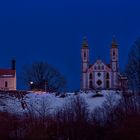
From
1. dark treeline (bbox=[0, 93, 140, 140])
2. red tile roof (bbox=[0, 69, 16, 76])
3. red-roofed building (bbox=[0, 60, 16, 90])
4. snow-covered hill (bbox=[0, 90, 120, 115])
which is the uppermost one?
red tile roof (bbox=[0, 69, 16, 76])

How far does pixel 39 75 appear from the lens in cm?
11119

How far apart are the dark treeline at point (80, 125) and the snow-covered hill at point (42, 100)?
10.8 m

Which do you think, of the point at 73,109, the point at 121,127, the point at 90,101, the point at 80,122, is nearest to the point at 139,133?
the point at 121,127

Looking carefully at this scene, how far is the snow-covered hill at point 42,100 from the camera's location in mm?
79625

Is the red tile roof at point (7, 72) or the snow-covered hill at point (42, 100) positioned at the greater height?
the red tile roof at point (7, 72)

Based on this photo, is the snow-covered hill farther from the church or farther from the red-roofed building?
the church

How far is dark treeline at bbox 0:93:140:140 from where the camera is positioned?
57000 mm

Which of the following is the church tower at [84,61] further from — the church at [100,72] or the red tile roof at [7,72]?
the red tile roof at [7,72]

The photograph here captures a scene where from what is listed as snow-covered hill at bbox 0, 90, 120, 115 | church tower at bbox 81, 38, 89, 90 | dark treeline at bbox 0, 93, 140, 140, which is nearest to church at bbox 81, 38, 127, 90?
church tower at bbox 81, 38, 89, 90

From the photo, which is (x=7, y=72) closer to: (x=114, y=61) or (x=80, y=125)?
(x=114, y=61)

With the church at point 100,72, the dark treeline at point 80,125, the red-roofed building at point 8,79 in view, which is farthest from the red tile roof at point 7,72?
the dark treeline at point 80,125

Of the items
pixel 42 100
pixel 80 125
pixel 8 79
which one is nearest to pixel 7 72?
pixel 8 79

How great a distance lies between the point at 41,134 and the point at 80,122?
4.45m

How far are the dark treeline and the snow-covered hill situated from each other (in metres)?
10.8
